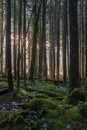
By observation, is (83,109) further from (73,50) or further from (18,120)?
(73,50)

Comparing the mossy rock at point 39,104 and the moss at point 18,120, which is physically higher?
the mossy rock at point 39,104

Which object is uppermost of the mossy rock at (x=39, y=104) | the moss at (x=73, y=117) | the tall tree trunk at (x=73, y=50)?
the tall tree trunk at (x=73, y=50)

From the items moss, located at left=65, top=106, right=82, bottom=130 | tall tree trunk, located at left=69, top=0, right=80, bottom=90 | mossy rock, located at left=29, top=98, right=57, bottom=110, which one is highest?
tall tree trunk, located at left=69, top=0, right=80, bottom=90

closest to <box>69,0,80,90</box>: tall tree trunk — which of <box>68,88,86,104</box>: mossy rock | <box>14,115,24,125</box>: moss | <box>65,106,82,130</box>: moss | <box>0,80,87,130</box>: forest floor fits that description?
<box>68,88,86,104</box>: mossy rock

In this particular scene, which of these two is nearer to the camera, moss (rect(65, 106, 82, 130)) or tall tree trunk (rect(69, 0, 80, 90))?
moss (rect(65, 106, 82, 130))

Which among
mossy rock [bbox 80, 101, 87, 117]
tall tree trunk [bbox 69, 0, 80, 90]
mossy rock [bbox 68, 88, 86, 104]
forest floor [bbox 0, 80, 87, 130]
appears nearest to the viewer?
forest floor [bbox 0, 80, 87, 130]

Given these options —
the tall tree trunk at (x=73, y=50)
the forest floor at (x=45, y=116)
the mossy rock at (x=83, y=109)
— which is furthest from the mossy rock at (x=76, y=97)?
the tall tree trunk at (x=73, y=50)

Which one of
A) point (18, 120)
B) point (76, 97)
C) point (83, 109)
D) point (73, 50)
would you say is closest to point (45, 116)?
point (18, 120)

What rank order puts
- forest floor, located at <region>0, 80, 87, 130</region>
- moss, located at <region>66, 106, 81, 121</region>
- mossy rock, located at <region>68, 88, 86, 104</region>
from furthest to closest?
mossy rock, located at <region>68, 88, 86, 104</region>
moss, located at <region>66, 106, 81, 121</region>
forest floor, located at <region>0, 80, 87, 130</region>

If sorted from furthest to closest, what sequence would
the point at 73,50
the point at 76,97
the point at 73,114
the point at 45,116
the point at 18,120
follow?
the point at 73,50
the point at 76,97
the point at 73,114
the point at 45,116
the point at 18,120

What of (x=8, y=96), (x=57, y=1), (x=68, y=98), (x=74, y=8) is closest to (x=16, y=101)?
(x=8, y=96)

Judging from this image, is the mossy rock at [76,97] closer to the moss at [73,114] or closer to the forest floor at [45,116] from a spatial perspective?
the forest floor at [45,116]

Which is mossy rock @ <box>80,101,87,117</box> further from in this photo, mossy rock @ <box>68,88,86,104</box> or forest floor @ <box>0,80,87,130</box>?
mossy rock @ <box>68,88,86,104</box>

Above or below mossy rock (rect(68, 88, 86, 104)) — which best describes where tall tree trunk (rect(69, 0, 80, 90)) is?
above
